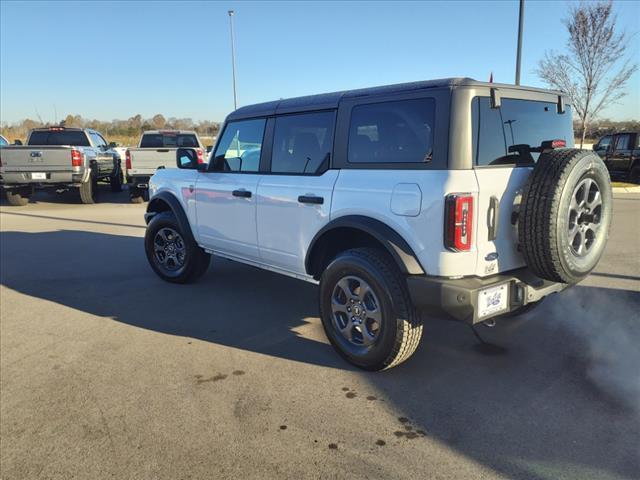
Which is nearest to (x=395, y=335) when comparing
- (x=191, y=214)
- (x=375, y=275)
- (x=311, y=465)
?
(x=375, y=275)

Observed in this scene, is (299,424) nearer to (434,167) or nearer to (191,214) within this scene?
(434,167)

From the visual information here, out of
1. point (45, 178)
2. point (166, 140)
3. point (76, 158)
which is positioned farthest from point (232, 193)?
point (166, 140)

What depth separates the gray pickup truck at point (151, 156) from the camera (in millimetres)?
12195

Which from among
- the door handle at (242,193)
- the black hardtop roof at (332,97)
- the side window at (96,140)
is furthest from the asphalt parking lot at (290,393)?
the side window at (96,140)

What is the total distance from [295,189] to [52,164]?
35.9 feet

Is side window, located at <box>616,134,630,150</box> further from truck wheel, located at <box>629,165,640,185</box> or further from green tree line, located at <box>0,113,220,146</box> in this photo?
green tree line, located at <box>0,113,220,146</box>

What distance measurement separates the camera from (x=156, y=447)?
2684 mm

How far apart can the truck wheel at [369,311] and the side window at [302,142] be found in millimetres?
881

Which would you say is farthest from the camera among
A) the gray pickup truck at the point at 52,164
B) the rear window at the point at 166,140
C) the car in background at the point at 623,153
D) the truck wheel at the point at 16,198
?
the car in background at the point at 623,153

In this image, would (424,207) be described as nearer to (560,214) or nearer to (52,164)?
(560,214)

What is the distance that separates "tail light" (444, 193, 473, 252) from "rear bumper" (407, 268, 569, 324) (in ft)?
0.76

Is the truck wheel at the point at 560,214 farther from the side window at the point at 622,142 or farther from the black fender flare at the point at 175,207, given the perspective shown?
the side window at the point at 622,142

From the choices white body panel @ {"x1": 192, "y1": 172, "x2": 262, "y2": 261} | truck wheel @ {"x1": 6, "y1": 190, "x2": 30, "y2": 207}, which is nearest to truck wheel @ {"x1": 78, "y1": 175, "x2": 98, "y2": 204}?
truck wheel @ {"x1": 6, "y1": 190, "x2": 30, "y2": 207}

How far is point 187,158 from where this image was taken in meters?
5.32
